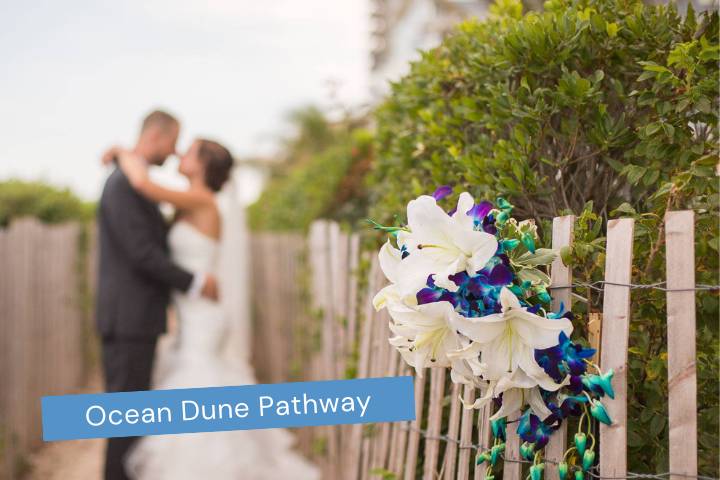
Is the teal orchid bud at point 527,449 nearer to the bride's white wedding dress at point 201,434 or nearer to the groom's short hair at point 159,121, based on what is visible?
the bride's white wedding dress at point 201,434

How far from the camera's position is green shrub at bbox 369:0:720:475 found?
1518 mm

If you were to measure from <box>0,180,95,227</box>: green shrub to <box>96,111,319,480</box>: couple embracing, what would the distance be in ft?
9.62

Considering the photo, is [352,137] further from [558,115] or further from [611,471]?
[611,471]

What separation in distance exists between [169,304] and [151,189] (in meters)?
0.76

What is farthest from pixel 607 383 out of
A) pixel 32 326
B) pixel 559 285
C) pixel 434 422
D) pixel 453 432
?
pixel 32 326

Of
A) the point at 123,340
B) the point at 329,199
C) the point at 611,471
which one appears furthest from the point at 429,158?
the point at 329,199

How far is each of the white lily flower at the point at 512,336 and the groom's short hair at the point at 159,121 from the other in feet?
10.7

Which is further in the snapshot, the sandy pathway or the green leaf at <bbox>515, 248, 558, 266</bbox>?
the sandy pathway

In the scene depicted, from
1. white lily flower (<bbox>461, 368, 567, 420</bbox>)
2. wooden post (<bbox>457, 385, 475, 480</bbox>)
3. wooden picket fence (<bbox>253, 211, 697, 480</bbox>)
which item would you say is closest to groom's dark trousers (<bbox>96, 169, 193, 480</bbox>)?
wooden picket fence (<bbox>253, 211, 697, 480</bbox>)

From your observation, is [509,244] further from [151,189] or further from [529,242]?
[151,189]

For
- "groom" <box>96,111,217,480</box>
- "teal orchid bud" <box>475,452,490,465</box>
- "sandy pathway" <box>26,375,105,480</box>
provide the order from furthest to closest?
1. "sandy pathway" <box>26,375,105,480</box>
2. "groom" <box>96,111,217,480</box>
3. "teal orchid bud" <box>475,452,490,465</box>

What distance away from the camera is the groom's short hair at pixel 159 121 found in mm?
4125

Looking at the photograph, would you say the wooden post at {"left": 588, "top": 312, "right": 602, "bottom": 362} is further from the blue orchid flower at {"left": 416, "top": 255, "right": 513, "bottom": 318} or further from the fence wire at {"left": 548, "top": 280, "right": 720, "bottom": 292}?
the blue orchid flower at {"left": 416, "top": 255, "right": 513, "bottom": 318}

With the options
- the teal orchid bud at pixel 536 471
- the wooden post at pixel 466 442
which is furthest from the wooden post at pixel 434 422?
the teal orchid bud at pixel 536 471
